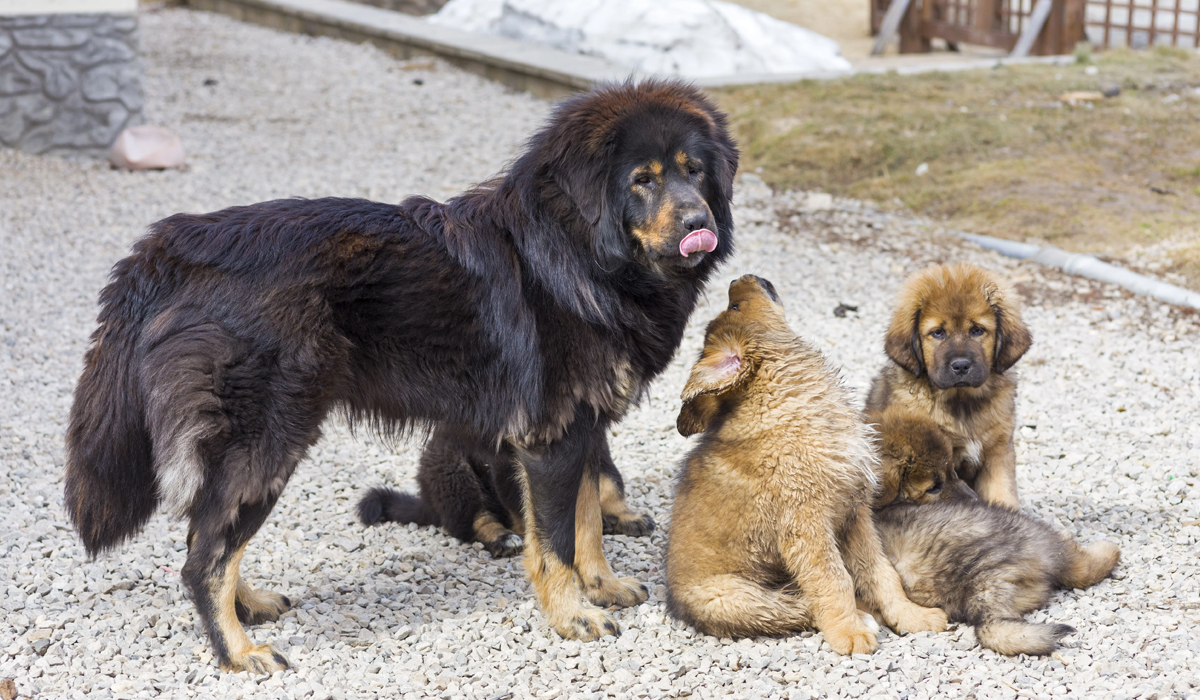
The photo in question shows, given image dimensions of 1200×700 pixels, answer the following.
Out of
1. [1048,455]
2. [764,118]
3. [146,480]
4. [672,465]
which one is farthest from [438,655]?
[764,118]

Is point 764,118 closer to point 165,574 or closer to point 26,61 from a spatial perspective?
point 26,61

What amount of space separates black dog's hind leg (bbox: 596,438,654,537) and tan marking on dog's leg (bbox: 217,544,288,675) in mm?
1784

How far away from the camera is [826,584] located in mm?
4004

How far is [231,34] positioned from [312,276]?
56.1 feet

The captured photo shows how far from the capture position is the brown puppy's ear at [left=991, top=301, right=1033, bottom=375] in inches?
191

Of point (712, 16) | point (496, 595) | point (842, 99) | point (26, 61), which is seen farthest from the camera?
point (712, 16)

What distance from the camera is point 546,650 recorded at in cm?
433

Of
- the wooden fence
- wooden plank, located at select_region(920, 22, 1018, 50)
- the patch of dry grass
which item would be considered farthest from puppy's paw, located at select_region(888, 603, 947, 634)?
wooden plank, located at select_region(920, 22, 1018, 50)

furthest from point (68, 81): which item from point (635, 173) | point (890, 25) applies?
point (890, 25)

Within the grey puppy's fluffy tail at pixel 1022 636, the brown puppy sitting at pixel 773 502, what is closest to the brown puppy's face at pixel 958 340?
the brown puppy sitting at pixel 773 502

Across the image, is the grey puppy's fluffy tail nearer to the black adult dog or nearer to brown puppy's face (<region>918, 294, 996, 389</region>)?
brown puppy's face (<region>918, 294, 996, 389</region>)

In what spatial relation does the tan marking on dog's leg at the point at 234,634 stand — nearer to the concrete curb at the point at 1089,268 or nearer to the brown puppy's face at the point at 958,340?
the brown puppy's face at the point at 958,340

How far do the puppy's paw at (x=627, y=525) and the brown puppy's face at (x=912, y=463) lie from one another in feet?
4.31

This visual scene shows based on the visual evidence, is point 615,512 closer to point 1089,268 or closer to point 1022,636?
point 1022,636
